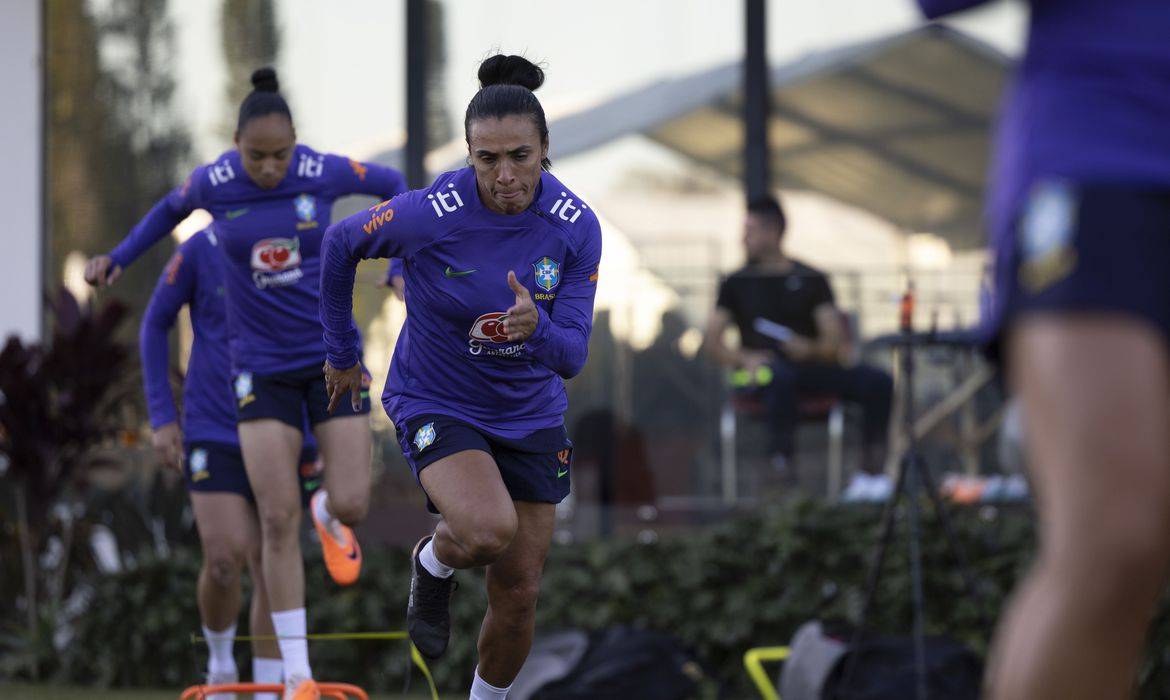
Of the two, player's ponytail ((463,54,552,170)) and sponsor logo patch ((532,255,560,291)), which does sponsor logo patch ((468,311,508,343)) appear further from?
player's ponytail ((463,54,552,170))

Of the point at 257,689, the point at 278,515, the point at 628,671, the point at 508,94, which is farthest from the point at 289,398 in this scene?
the point at 628,671

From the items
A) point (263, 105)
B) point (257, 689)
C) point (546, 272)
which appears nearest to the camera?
point (546, 272)

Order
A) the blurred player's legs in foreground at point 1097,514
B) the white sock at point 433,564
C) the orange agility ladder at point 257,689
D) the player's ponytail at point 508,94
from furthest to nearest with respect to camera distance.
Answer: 1. the orange agility ladder at point 257,689
2. the white sock at point 433,564
3. the player's ponytail at point 508,94
4. the blurred player's legs in foreground at point 1097,514

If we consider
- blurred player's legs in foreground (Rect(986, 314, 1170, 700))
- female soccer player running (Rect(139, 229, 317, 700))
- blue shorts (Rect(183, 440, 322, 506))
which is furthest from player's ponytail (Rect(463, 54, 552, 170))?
blurred player's legs in foreground (Rect(986, 314, 1170, 700))

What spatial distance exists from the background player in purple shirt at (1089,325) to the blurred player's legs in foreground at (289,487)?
14.3 feet

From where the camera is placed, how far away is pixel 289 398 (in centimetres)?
656

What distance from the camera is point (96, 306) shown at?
10.4m

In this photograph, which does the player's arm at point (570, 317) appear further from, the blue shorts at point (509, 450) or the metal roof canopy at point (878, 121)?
the metal roof canopy at point (878, 121)

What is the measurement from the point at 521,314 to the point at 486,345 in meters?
0.61

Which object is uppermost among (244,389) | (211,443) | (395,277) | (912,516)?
(395,277)

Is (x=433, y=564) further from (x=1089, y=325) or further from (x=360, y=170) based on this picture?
(x=1089, y=325)

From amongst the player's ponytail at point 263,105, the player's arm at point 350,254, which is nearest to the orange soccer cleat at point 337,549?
the player's ponytail at point 263,105

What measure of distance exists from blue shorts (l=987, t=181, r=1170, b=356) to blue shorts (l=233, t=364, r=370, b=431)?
14.4 feet

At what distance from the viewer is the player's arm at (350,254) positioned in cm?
504
